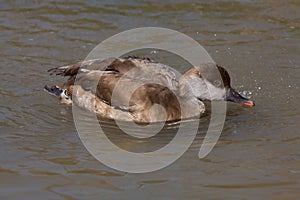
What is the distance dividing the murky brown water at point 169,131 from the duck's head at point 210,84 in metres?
0.20

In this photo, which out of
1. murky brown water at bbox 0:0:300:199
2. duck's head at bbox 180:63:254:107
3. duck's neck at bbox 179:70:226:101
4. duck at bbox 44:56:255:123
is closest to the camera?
murky brown water at bbox 0:0:300:199

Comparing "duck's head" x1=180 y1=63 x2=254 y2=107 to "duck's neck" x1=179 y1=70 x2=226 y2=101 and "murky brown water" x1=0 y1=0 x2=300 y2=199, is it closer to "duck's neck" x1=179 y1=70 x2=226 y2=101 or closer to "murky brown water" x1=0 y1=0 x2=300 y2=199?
"duck's neck" x1=179 y1=70 x2=226 y2=101

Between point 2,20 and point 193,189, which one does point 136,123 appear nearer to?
point 193,189

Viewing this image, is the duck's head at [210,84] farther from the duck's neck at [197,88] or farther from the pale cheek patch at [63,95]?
the pale cheek patch at [63,95]

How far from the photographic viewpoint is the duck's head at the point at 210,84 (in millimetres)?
6824

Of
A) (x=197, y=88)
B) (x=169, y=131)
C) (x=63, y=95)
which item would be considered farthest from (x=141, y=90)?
(x=63, y=95)

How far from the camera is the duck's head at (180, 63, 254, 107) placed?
6.82 meters

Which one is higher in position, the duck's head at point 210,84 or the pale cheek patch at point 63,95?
the duck's head at point 210,84

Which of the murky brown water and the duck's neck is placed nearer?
the murky brown water

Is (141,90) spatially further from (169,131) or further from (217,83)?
(217,83)

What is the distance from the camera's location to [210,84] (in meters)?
6.93

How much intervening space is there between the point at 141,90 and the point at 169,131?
0.55 metres

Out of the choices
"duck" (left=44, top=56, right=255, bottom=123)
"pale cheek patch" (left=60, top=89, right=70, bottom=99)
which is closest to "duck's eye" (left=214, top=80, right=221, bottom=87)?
"duck" (left=44, top=56, right=255, bottom=123)

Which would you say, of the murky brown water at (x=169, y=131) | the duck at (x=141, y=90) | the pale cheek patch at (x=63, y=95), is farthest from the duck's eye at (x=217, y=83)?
the pale cheek patch at (x=63, y=95)
